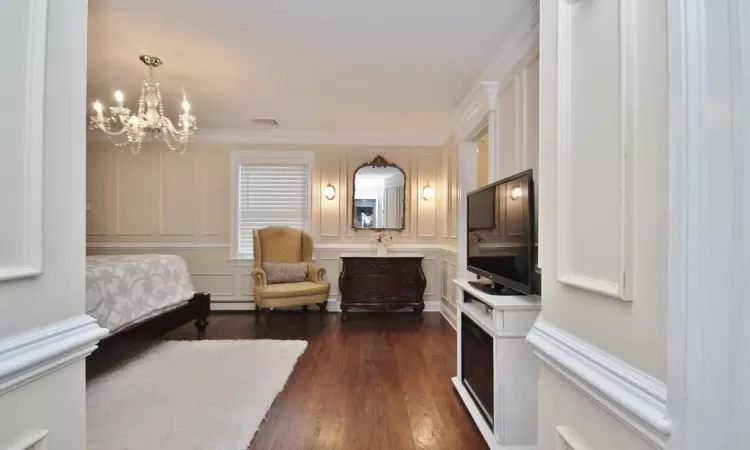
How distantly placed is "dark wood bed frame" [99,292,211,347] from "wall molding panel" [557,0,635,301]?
289 cm

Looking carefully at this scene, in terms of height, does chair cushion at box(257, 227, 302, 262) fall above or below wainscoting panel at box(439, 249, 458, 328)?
above

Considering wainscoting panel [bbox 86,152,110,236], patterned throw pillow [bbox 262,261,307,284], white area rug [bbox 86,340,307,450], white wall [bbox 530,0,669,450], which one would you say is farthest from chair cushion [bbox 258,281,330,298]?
white wall [bbox 530,0,669,450]

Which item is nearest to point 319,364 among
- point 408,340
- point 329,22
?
point 408,340

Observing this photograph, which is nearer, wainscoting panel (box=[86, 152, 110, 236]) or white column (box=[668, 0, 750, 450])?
white column (box=[668, 0, 750, 450])

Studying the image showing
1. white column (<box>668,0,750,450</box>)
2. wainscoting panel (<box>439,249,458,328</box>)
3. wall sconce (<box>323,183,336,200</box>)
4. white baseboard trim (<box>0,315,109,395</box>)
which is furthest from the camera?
wall sconce (<box>323,183,336,200</box>)

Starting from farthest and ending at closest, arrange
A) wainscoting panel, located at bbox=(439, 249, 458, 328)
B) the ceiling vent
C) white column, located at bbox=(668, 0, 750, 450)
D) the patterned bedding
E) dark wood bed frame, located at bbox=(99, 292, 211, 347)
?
the ceiling vent → wainscoting panel, located at bbox=(439, 249, 458, 328) → dark wood bed frame, located at bbox=(99, 292, 211, 347) → the patterned bedding → white column, located at bbox=(668, 0, 750, 450)

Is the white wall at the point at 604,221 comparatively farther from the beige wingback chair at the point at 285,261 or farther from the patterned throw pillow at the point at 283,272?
the patterned throw pillow at the point at 283,272

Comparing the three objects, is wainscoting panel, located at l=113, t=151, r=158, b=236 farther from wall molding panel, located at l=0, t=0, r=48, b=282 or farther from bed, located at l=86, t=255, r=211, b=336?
wall molding panel, located at l=0, t=0, r=48, b=282

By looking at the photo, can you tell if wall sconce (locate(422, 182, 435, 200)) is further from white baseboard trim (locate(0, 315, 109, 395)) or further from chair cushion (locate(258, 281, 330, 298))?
white baseboard trim (locate(0, 315, 109, 395))

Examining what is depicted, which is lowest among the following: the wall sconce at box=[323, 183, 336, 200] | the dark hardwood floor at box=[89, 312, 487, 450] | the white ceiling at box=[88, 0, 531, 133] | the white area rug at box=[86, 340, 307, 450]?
the dark hardwood floor at box=[89, 312, 487, 450]

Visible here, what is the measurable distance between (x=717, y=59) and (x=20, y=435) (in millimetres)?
1243

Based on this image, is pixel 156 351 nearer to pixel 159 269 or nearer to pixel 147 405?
pixel 159 269

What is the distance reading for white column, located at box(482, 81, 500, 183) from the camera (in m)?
2.97

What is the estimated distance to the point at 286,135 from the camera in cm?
518
